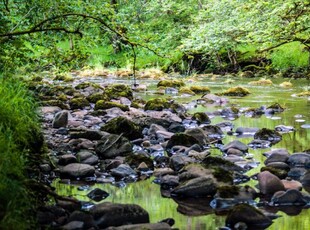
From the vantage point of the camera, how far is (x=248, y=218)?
12.7 feet

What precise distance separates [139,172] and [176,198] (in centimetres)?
103

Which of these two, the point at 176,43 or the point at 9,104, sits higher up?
the point at 176,43

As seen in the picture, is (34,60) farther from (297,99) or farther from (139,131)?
(297,99)

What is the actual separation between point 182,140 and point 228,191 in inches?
98.0

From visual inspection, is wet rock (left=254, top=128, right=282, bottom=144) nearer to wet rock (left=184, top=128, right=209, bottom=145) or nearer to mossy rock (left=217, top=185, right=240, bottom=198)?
wet rock (left=184, top=128, right=209, bottom=145)

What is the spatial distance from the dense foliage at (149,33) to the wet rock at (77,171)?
1.72m

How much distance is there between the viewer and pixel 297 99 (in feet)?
43.4

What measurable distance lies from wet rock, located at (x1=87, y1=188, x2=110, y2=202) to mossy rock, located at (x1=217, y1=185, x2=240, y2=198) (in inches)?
41.8

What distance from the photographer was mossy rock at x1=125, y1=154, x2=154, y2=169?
19.4 feet

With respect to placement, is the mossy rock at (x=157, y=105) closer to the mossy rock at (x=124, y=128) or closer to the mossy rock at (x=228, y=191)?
the mossy rock at (x=124, y=128)

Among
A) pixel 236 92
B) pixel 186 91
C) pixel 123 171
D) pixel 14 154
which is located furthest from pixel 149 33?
pixel 186 91

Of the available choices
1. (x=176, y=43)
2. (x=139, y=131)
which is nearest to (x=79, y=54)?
(x=139, y=131)

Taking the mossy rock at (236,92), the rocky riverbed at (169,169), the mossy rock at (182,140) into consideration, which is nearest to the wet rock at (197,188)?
the rocky riverbed at (169,169)

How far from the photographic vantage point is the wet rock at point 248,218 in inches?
153
